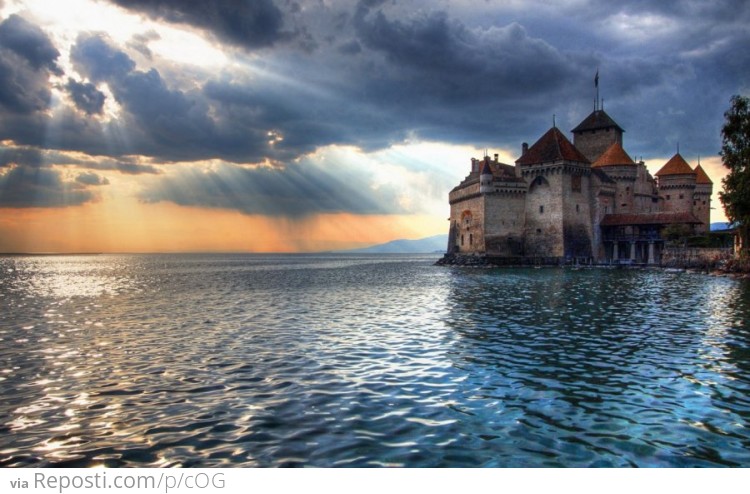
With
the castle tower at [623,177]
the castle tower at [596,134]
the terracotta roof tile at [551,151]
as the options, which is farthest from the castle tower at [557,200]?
the castle tower at [596,134]

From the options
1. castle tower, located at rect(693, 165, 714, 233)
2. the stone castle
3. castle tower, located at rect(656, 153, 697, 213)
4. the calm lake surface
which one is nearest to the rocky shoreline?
the stone castle

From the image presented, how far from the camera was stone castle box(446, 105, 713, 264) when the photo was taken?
65.4m

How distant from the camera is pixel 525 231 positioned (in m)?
68.9

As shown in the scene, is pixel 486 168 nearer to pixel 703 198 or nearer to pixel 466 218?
pixel 466 218

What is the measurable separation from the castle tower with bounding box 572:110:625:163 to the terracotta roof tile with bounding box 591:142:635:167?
3069 mm

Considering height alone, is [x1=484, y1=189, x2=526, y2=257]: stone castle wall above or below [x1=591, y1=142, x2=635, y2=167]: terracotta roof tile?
below

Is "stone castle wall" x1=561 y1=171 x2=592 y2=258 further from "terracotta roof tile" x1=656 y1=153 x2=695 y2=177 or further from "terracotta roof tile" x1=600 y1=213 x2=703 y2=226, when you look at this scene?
"terracotta roof tile" x1=656 y1=153 x2=695 y2=177

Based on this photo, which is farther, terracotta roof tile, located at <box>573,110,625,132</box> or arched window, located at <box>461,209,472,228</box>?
terracotta roof tile, located at <box>573,110,625,132</box>

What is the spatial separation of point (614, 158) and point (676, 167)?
34.9 ft

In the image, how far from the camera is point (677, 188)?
75062 mm

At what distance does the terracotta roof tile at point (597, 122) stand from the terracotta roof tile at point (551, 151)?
14.7 meters

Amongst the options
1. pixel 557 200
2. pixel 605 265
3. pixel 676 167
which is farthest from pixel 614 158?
pixel 605 265
